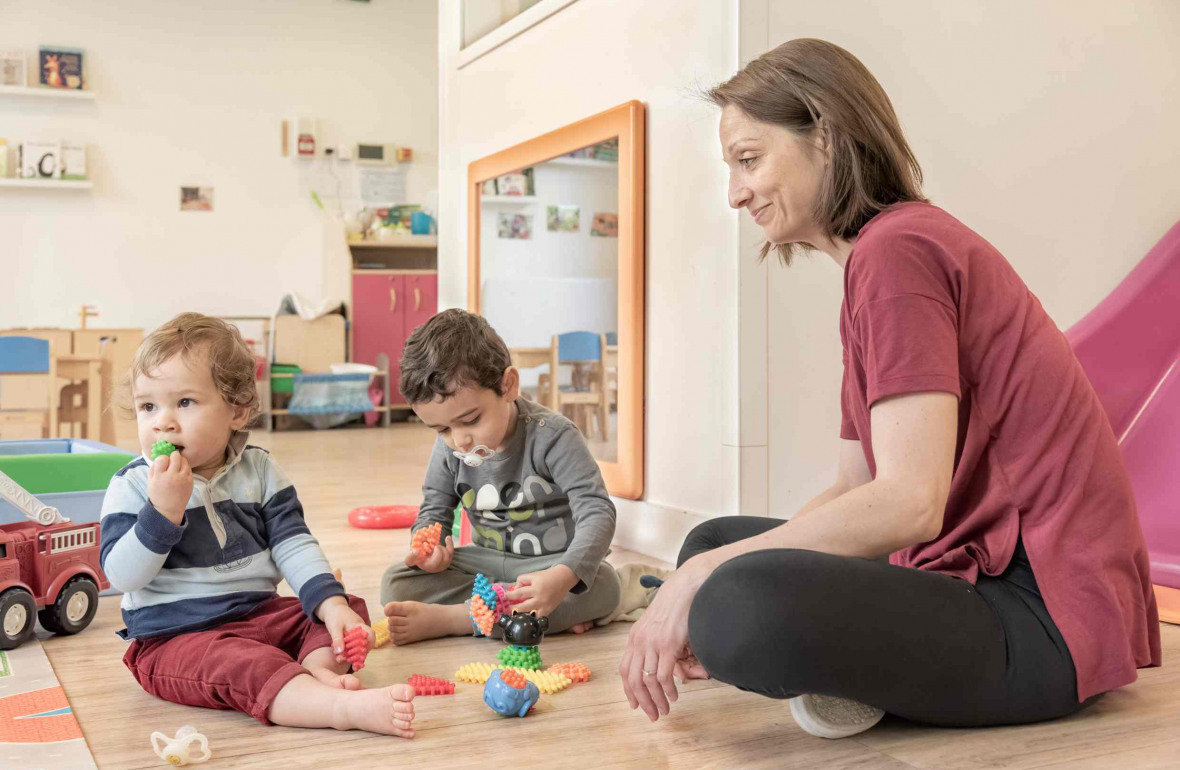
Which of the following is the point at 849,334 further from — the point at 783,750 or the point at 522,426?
the point at 522,426

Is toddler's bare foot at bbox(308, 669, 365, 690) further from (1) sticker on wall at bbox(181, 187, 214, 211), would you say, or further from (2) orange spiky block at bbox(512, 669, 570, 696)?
(1) sticker on wall at bbox(181, 187, 214, 211)

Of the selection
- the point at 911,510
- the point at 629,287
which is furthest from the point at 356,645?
the point at 629,287

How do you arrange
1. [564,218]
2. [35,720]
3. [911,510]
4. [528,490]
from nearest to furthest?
[911,510]
[35,720]
[528,490]
[564,218]

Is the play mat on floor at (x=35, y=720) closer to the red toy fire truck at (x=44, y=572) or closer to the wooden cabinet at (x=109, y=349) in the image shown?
the red toy fire truck at (x=44, y=572)

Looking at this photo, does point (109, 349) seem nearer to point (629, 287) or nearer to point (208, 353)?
point (629, 287)

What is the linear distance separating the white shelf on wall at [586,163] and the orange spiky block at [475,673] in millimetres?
1243

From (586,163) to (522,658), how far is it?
1315mm

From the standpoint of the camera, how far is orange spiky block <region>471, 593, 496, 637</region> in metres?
1.41

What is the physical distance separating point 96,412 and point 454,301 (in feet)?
6.15

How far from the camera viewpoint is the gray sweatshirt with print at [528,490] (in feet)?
5.23

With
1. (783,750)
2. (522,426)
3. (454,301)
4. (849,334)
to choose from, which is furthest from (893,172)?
(454,301)

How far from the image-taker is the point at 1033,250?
2.19 metres

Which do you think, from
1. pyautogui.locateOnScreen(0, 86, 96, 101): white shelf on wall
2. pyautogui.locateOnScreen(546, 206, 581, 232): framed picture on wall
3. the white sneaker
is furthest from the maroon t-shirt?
pyautogui.locateOnScreen(0, 86, 96, 101): white shelf on wall

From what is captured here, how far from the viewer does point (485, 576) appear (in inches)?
64.4
